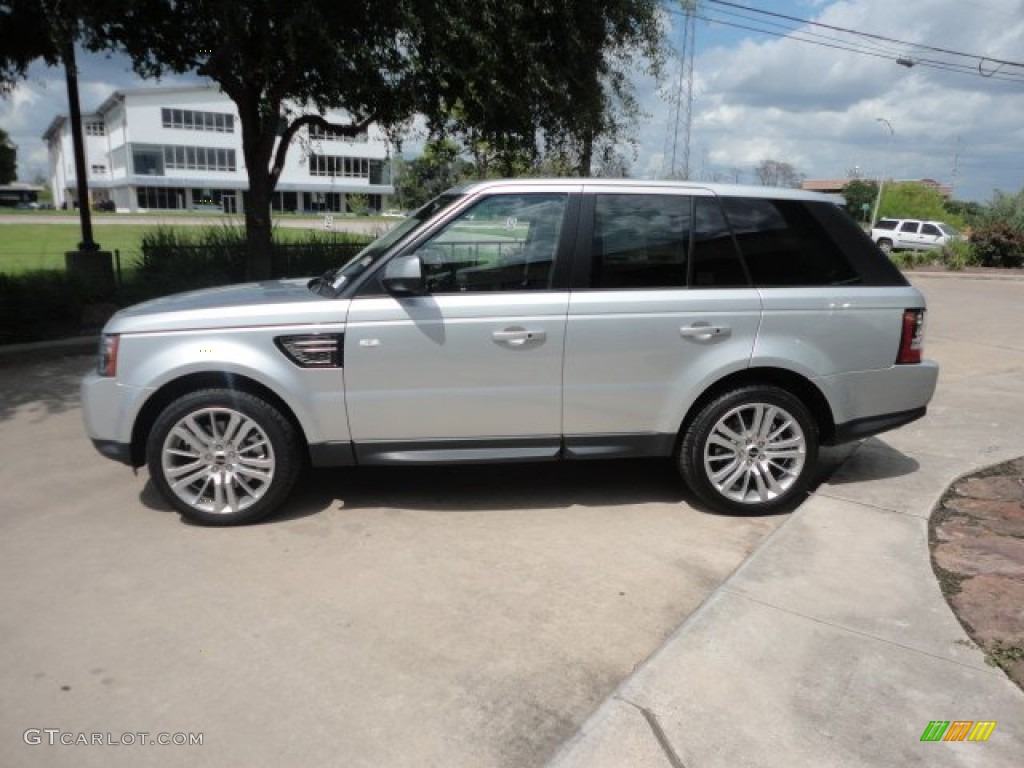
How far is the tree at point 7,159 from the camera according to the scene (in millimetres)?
93375

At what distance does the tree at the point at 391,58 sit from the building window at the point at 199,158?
257 feet

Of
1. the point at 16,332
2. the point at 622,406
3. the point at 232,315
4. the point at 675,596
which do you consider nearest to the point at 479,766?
the point at 675,596

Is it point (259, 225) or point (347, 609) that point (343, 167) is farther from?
point (347, 609)

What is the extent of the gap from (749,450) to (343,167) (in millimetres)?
90647

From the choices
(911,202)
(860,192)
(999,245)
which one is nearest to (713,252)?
(999,245)

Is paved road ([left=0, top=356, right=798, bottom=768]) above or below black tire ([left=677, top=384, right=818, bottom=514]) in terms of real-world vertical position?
below

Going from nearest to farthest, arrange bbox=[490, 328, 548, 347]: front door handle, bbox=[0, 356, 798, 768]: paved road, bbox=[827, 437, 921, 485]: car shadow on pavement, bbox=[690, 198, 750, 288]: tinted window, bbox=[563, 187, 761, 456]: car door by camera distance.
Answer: bbox=[0, 356, 798, 768]: paved road
bbox=[490, 328, 548, 347]: front door handle
bbox=[563, 187, 761, 456]: car door
bbox=[690, 198, 750, 288]: tinted window
bbox=[827, 437, 921, 485]: car shadow on pavement

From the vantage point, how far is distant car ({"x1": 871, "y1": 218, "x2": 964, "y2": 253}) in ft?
110

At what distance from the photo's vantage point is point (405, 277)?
4.09 metres

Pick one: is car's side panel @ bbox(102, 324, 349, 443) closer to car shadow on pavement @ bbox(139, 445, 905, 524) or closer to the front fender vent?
the front fender vent

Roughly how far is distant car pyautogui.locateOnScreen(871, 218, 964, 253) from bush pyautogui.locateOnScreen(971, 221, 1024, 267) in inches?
226

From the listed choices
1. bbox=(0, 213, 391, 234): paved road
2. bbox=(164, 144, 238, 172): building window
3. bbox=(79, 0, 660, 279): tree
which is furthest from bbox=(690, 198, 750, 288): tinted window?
bbox=(164, 144, 238, 172): building window

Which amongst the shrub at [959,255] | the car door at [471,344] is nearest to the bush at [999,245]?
the shrub at [959,255]

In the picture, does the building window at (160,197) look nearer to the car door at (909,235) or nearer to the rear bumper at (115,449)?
the car door at (909,235)
